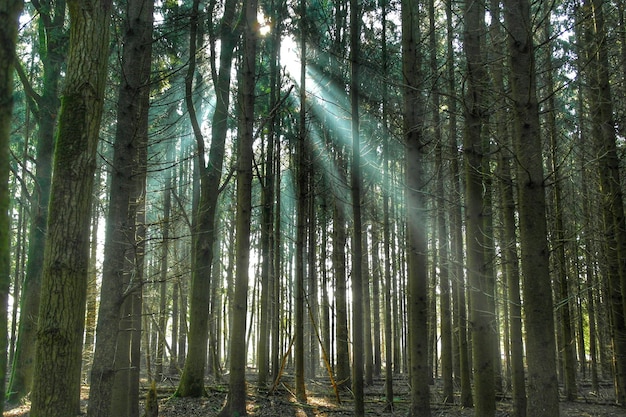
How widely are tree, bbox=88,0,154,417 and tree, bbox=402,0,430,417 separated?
369 cm

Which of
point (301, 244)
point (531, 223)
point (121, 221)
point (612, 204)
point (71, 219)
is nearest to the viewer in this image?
point (71, 219)

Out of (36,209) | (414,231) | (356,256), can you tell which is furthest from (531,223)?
(36,209)

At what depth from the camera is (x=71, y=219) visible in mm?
4277

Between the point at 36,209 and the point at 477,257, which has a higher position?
the point at 36,209

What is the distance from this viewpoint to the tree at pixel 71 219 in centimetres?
412

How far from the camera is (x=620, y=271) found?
9570 mm

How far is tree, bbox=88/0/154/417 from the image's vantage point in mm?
5109

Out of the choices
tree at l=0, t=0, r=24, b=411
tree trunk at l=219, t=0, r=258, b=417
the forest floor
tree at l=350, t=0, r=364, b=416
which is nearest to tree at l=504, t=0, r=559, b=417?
tree at l=0, t=0, r=24, b=411

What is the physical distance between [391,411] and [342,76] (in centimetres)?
818

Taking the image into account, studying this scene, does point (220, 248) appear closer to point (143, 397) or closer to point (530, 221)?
point (143, 397)

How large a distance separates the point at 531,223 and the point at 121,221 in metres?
4.11

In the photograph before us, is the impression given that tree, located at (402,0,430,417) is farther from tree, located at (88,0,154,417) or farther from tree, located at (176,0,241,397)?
tree, located at (176,0,241,397)

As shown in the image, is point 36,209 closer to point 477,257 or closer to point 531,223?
point 477,257

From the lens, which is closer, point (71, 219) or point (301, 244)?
point (71, 219)
